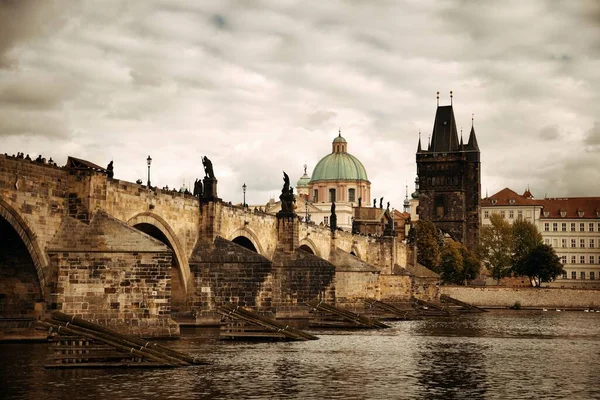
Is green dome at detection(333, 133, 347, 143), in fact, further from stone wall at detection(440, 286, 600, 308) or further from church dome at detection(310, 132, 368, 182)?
stone wall at detection(440, 286, 600, 308)

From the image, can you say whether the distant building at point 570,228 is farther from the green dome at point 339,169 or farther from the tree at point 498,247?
the green dome at point 339,169

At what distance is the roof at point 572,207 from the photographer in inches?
5920

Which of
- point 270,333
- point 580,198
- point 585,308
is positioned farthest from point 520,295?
point 270,333

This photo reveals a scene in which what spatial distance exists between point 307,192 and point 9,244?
146 m

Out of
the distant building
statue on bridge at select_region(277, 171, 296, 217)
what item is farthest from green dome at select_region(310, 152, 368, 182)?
statue on bridge at select_region(277, 171, 296, 217)

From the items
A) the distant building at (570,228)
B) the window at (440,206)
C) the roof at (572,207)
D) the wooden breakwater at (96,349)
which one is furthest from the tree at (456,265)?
the wooden breakwater at (96,349)

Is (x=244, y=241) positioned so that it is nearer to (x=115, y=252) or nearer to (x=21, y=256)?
(x=115, y=252)

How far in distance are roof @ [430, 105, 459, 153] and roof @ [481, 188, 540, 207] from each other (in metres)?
14.0

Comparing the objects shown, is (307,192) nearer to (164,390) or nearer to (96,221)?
(96,221)

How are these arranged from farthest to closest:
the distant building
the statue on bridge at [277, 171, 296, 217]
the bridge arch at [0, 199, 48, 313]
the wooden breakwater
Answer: the distant building, the statue on bridge at [277, 171, 296, 217], the bridge arch at [0, 199, 48, 313], the wooden breakwater

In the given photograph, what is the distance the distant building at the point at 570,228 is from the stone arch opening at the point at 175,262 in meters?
109

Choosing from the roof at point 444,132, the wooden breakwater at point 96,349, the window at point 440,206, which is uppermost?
the roof at point 444,132

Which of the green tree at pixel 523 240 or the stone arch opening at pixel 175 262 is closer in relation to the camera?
the stone arch opening at pixel 175 262

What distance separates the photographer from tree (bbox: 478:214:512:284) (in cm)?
12312
